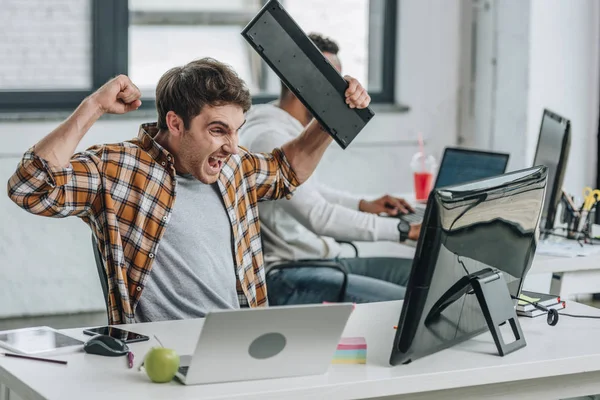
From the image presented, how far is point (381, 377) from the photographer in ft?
5.84

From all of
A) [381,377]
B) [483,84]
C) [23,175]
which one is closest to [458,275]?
[381,377]

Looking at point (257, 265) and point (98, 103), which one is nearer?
point (98, 103)

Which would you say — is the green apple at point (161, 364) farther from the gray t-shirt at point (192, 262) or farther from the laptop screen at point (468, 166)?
the laptop screen at point (468, 166)

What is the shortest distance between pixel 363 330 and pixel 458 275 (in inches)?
12.9

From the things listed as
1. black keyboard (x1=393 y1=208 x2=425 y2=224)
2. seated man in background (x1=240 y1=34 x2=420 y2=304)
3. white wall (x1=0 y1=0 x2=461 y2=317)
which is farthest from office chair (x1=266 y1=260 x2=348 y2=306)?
white wall (x1=0 y1=0 x2=461 y2=317)

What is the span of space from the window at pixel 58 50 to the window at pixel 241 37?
0.51 ft

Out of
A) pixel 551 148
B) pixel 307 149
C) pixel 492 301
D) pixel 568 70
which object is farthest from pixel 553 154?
pixel 568 70

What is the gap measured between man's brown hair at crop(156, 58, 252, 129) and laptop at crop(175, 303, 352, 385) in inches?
29.7

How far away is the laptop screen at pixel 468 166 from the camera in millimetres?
3656

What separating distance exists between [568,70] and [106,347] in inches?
136

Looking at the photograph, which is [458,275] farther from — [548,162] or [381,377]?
[548,162]

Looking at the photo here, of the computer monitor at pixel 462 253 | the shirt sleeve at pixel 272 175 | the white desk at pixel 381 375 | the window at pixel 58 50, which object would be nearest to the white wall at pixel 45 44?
the window at pixel 58 50

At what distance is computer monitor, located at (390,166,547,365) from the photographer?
1.76m

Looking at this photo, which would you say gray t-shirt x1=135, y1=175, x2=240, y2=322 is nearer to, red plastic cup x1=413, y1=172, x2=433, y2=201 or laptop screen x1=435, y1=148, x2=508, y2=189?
laptop screen x1=435, y1=148, x2=508, y2=189
